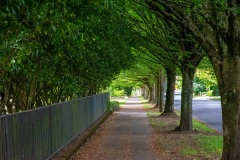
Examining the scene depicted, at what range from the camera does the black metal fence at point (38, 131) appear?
23.8 feet

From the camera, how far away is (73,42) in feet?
21.9

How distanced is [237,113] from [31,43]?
16.5 ft

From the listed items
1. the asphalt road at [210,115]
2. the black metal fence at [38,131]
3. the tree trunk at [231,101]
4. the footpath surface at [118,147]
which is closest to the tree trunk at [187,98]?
the footpath surface at [118,147]

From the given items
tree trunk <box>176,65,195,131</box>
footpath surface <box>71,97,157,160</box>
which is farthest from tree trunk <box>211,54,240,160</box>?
tree trunk <box>176,65,195,131</box>

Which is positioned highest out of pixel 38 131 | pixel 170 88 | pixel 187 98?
pixel 170 88

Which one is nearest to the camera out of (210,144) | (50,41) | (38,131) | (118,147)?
(50,41)

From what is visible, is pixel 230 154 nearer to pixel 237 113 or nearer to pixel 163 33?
pixel 237 113

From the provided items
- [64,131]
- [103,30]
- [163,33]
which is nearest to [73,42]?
[103,30]

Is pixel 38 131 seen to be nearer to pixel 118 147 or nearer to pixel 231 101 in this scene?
pixel 231 101

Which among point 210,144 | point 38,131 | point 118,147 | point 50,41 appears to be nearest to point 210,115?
point 210,144

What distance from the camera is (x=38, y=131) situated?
373 inches

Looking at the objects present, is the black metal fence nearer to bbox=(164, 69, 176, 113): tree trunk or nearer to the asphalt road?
the asphalt road

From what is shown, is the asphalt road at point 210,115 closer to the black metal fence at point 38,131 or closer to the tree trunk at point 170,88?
the tree trunk at point 170,88

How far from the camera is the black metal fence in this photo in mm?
7242
